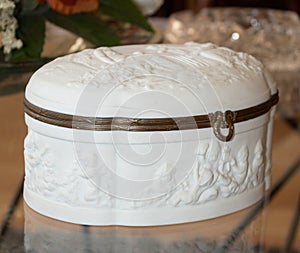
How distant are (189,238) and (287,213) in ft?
0.39

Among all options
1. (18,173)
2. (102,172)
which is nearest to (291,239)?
(102,172)

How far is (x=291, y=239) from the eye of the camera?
0.65m

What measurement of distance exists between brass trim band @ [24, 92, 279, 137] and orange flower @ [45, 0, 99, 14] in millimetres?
257

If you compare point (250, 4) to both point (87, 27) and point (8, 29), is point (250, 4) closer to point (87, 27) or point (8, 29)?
point (87, 27)

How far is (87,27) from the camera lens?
913mm

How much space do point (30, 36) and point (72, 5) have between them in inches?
2.5

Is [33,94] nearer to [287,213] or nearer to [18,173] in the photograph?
[18,173]

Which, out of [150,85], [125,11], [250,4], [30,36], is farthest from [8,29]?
[250,4]

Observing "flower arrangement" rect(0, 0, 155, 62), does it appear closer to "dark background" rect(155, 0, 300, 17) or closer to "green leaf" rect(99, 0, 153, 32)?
"green leaf" rect(99, 0, 153, 32)

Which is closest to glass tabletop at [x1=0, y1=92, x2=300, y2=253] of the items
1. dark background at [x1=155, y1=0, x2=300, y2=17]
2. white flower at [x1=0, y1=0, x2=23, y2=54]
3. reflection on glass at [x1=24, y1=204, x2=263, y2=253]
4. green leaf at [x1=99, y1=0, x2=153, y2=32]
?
reflection on glass at [x1=24, y1=204, x2=263, y2=253]

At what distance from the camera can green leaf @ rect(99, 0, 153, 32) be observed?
0.95 m

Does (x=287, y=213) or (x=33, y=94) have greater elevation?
(x=33, y=94)

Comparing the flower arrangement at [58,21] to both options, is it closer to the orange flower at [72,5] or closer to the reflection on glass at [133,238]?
the orange flower at [72,5]

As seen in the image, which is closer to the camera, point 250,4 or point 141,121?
point 141,121
